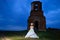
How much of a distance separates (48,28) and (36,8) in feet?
11.6

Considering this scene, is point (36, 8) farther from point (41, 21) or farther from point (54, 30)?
point (54, 30)

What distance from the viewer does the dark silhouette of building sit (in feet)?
91.7

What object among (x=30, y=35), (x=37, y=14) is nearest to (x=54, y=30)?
(x=37, y=14)

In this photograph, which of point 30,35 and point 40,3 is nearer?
point 30,35

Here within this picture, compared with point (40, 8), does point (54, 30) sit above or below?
below

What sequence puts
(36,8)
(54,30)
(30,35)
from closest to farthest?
(30,35), (54,30), (36,8)

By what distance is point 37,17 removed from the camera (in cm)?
2841

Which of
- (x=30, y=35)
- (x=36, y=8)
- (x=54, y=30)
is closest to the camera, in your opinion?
(x=30, y=35)

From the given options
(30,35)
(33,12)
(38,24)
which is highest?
(33,12)

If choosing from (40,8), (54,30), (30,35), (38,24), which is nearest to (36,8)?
(40,8)

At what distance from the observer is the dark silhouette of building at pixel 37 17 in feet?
91.7

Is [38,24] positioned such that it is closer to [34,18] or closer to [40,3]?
[34,18]

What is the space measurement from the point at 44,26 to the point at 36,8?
2.97 metres

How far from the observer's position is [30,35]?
33.9 feet
